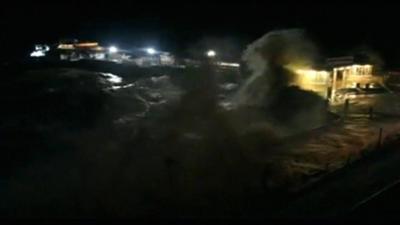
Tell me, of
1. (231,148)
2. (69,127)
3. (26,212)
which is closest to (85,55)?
(69,127)

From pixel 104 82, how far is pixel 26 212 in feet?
77.5

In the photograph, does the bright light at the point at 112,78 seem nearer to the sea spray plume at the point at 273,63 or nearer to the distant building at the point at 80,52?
the distant building at the point at 80,52

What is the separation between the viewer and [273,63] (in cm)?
2595

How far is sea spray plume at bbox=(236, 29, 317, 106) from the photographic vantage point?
84.2ft

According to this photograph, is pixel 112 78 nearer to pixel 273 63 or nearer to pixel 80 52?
pixel 80 52

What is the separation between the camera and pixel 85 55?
1896 inches

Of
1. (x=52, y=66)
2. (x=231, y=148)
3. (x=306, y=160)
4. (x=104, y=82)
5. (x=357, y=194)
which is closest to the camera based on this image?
(x=357, y=194)

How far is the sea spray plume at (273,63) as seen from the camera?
2567cm

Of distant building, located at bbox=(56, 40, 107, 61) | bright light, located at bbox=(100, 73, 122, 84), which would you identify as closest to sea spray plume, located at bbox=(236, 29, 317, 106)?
bright light, located at bbox=(100, 73, 122, 84)

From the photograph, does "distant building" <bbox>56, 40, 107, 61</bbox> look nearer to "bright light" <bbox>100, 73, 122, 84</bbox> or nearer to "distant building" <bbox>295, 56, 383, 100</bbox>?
"bright light" <bbox>100, 73, 122, 84</bbox>

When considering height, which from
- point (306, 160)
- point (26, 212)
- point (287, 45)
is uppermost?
point (287, 45)

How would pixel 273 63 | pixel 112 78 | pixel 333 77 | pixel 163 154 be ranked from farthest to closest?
pixel 112 78
pixel 273 63
pixel 333 77
pixel 163 154

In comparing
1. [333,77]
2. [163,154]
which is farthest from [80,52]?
[163,154]

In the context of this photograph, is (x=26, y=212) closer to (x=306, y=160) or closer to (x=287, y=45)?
(x=306, y=160)
